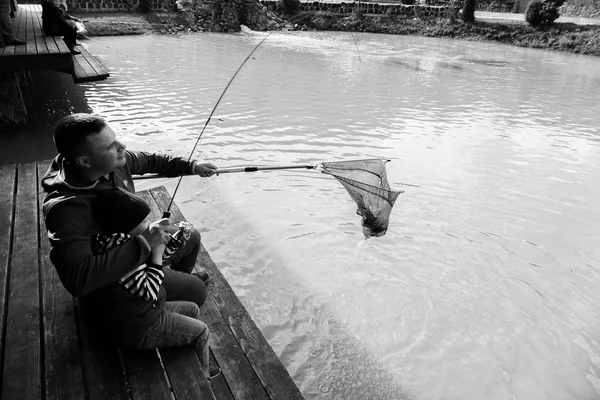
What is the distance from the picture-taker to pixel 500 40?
87.3 feet

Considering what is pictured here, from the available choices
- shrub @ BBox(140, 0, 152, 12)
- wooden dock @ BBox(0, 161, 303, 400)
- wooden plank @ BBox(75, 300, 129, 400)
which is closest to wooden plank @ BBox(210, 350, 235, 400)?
wooden dock @ BBox(0, 161, 303, 400)

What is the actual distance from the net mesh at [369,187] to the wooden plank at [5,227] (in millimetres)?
2382

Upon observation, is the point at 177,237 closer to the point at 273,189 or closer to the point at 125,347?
the point at 125,347

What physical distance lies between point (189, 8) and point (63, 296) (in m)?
27.4

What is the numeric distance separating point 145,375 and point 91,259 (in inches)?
24.1

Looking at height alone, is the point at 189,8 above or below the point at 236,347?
above

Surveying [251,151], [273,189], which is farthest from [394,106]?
[273,189]

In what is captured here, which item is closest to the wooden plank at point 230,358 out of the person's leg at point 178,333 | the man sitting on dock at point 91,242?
the person's leg at point 178,333

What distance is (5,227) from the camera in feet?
10.1

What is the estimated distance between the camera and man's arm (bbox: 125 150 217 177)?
2814 mm

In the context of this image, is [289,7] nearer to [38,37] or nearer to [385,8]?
[385,8]

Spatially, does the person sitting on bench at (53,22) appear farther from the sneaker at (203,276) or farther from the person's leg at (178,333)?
the person's leg at (178,333)

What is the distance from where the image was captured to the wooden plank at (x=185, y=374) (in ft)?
6.22

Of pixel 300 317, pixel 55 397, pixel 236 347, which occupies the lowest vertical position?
pixel 300 317
